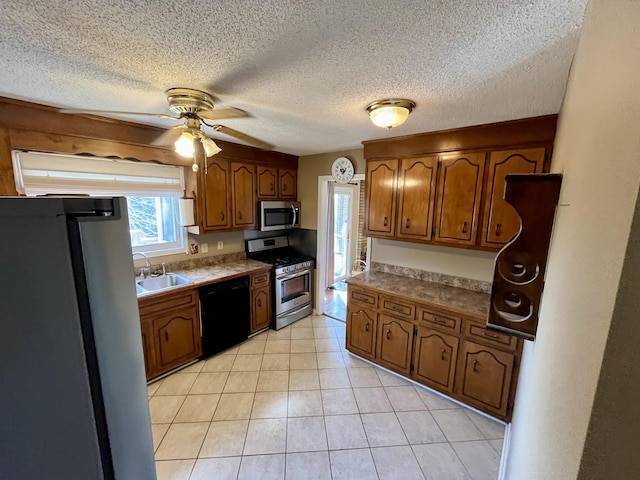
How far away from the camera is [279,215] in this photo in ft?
12.1

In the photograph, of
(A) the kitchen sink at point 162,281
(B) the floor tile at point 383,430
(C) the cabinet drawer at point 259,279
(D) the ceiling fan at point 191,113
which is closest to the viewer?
(D) the ceiling fan at point 191,113

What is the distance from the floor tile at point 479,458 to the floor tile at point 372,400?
1.79ft

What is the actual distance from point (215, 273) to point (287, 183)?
158cm

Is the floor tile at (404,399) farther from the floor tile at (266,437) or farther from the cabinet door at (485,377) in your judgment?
the floor tile at (266,437)

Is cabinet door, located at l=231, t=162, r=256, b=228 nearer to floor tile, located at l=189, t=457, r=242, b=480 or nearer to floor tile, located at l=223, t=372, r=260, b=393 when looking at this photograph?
floor tile, located at l=223, t=372, r=260, b=393

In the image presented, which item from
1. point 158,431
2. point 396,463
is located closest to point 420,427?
point 396,463

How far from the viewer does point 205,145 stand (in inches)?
65.3

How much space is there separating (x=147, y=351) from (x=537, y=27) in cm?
321

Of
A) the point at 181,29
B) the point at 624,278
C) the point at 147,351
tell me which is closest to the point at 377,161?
the point at 181,29

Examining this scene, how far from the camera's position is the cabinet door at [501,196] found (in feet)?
6.70

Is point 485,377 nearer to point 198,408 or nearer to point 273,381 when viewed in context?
point 273,381

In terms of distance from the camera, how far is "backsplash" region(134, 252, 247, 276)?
9.61 ft

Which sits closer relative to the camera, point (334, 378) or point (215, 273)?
point (334, 378)

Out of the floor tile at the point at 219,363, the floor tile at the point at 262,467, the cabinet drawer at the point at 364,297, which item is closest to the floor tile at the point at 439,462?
the floor tile at the point at 262,467
